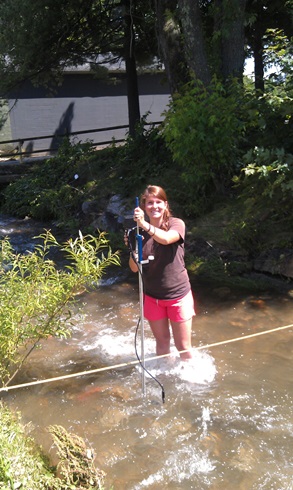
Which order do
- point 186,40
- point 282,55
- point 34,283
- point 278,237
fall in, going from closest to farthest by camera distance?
point 34,283, point 278,237, point 282,55, point 186,40

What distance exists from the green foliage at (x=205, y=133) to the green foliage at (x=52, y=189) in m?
4.48

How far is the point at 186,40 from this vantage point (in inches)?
383

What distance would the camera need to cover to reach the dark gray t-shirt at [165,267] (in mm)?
4156

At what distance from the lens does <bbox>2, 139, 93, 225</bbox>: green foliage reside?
1285 cm

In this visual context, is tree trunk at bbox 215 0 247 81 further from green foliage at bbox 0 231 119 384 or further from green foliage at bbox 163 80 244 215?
green foliage at bbox 0 231 119 384

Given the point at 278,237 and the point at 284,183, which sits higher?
the point at 284,183

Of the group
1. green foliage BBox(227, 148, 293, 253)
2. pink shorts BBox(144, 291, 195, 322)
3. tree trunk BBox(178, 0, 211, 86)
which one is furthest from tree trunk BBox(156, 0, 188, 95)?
pink shorts BBox(144, 291, 195, 322)

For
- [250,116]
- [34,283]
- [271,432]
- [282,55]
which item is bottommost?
[271,432]

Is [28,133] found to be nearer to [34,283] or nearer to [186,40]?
[186,40]

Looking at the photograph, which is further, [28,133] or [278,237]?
[28,133]

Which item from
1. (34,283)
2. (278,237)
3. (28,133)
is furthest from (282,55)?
(28,133)

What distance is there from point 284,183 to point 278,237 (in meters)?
0.93

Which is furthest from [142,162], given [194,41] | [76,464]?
[76,464]

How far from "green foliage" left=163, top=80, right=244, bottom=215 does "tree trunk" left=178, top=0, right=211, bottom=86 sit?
2.44 ft
